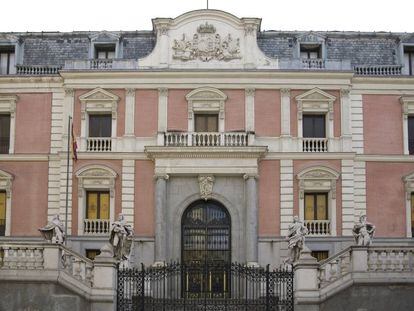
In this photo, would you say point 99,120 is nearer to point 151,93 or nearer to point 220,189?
point 151,93

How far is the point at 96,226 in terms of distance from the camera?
39719 millimetres

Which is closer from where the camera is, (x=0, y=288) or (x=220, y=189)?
(x=0, y=288)

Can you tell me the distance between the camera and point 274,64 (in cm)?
4100

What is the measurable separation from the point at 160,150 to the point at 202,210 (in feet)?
11.6

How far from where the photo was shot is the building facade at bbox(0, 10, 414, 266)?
3941 centimetres

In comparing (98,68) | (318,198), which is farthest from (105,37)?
(318,198)

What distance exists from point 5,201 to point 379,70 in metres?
19.1

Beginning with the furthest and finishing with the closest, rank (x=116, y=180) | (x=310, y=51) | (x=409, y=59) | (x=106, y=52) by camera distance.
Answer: (x=106, y=52), (x=310, y=51), (x=409, y=59), (x=116, y=180)

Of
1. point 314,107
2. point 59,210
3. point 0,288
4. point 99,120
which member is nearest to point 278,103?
point 314,107

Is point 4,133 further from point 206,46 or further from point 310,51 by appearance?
point 310,51

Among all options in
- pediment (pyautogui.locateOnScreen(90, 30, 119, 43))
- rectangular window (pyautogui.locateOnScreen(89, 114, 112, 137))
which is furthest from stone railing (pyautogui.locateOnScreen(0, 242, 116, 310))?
pediment (pyautogui.locateOnScreen(90, 30, 119, 43))

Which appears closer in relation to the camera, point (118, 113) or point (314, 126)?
point (118, 113)

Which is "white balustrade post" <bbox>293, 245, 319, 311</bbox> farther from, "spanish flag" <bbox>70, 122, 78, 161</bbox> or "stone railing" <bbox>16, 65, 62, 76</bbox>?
"stone railing" <bbox>16, 65, 62, 76</bbox>

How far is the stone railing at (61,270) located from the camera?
2541cm
